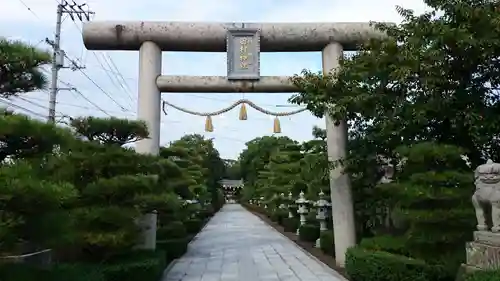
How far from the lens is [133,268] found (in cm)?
658

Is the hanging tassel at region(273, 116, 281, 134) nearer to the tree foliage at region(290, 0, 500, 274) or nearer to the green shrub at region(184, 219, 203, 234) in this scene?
the tree foliage at region(290, 0, 500, 274)

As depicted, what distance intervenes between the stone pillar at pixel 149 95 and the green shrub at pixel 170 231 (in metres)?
2.67

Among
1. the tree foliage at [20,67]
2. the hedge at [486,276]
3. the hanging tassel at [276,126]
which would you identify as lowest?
the hedge at [486,276]

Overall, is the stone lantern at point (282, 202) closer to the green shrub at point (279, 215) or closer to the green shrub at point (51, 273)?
the green shrub at point (279, 215)

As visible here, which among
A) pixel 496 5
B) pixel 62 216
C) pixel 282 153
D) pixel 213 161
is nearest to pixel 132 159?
pixel 62 216

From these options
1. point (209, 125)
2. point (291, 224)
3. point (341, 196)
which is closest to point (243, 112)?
point (209, 125)

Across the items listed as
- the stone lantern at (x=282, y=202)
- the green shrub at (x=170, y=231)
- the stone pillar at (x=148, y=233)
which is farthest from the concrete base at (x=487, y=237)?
the stone lantern at (x=282, y=202)

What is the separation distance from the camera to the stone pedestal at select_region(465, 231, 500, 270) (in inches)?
201

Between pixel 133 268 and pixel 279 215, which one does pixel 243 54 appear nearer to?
pixel 133 268

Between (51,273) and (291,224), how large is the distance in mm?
13175

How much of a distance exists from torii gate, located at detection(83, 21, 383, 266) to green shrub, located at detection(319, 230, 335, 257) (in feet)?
4.67

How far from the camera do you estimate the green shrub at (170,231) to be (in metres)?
10.8

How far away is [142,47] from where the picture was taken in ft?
28.9

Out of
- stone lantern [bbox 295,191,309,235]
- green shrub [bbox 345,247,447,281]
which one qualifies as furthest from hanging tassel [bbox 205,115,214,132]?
stone lantern [bbox 295,191,309,235]
